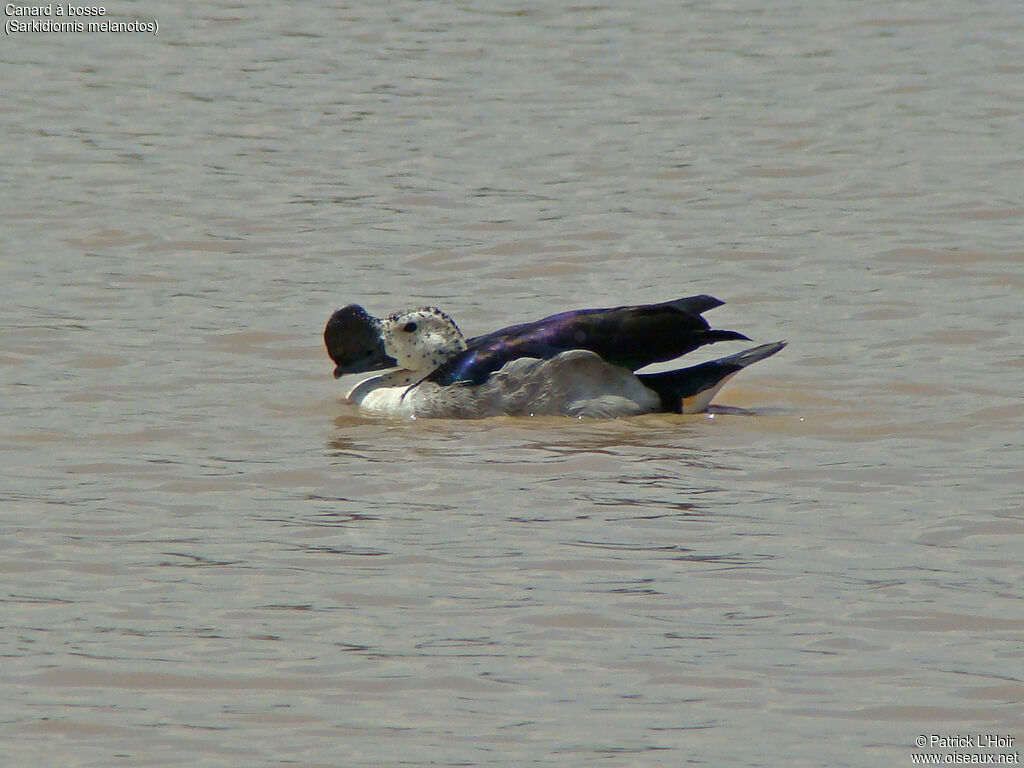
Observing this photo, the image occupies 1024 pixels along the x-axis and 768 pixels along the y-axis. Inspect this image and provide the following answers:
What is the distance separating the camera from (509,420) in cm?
993

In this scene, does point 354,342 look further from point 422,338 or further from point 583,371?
point 583,371

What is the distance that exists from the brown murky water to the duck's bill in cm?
28

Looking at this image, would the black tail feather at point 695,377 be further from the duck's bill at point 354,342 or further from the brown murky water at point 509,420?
the duck's bill at point 354,342

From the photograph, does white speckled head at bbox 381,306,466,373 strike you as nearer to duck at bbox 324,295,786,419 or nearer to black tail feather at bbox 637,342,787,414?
duck at bbox 324,295,786,419

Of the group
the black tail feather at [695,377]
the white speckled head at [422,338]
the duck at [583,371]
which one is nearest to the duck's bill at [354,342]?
the white speckled head at [422,338]

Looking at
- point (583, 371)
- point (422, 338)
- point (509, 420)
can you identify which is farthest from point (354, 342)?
point (583, 371)

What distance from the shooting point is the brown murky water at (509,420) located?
581 cm

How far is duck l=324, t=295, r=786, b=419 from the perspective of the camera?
978cm

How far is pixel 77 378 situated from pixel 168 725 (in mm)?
5339

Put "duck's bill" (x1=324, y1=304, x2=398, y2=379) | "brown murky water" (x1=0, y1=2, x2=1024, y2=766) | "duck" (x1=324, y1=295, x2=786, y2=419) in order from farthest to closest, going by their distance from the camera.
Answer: "duck's bill" (x1=324, y1=304, x2=398, y2=379), "duck" (x1=324, y1=295, x2=786, y2=419), "brown murky water" (x1=0, y1=2, x2=1024, y2=766)

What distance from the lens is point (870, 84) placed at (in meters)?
18.1

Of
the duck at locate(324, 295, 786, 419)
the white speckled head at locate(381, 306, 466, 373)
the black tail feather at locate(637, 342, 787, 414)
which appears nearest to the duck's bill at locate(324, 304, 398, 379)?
the white speckled head at locate(381, 306, 466, 373)

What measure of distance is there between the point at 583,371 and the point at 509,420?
0.47 metres

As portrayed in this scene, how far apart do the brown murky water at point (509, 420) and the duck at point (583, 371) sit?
20 centimetres
